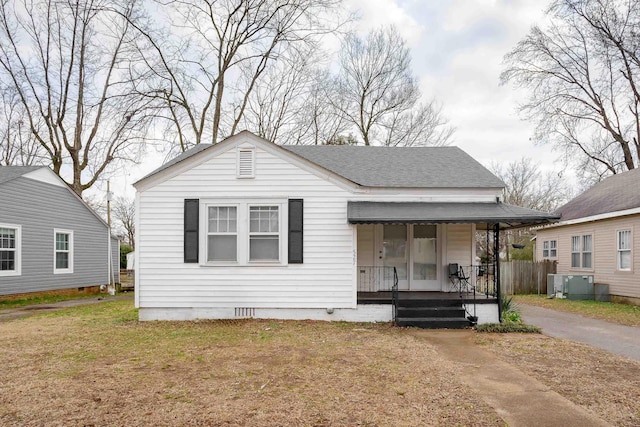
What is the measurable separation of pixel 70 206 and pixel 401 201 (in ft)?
45.2

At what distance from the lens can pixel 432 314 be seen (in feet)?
31.1

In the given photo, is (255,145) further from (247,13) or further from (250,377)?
(247,13)

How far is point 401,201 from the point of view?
10344 mm

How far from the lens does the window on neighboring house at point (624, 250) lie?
1408 cm

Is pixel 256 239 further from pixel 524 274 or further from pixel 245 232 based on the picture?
pixel 524 274

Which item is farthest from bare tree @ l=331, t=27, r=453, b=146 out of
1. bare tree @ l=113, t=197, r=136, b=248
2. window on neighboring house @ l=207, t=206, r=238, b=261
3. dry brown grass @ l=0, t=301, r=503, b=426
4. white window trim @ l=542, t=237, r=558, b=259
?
bare tree @ l=113, t=197, r=136, b=248

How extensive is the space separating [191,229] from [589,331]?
902 centimetres

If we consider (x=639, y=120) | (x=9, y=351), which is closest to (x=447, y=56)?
(x=639, y=120)

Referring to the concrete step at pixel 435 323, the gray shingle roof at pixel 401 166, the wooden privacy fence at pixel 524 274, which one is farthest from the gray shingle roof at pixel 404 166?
the wooden privacy fence at pixel 524 274

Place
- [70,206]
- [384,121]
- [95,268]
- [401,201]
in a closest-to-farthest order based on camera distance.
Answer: [401,201] < [70,206] < [95,268] < [384,121]

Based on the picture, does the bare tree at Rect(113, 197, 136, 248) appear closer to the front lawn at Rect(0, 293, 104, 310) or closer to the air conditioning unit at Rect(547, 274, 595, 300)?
the front lawn at Rect(0, 293, 104, 310)

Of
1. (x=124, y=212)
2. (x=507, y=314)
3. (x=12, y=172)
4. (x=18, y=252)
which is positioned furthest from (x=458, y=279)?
(x=124, y=212)

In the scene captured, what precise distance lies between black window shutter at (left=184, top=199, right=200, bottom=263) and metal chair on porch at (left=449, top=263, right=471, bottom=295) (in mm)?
6135

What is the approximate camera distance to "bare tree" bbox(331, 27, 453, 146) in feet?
83.2
